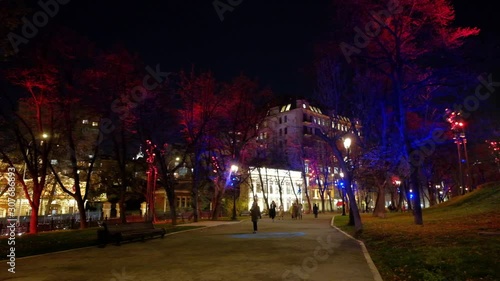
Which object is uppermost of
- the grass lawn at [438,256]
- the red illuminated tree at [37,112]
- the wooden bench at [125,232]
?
the red illuminated tree at [37,112]

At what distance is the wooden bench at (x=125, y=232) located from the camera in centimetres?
1313

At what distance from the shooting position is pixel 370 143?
87.5 feet

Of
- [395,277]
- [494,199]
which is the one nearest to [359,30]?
[494,199]

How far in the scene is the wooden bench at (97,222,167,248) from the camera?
13133 millimetres

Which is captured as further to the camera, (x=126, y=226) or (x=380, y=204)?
(x=380, y=204)

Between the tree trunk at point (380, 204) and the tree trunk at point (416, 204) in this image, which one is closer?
the tree trunk at point (416, 204)

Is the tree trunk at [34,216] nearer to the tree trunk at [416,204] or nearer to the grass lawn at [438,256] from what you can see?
the grass lawn at [438,256]

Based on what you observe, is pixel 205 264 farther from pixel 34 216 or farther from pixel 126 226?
pixel 34 216

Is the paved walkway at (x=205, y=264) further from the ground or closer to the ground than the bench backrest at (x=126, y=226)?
closer to the ground

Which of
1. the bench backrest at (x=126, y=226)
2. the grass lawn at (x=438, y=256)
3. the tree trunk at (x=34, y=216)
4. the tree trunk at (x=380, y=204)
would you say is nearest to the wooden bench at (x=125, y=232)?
the bench backrest at (x=126, y=226)

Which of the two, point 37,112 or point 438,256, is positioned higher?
point 37,112

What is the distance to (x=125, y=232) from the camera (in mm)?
14016

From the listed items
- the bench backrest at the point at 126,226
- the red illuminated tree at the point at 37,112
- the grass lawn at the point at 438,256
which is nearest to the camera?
the grass lawn at the point at 438,256

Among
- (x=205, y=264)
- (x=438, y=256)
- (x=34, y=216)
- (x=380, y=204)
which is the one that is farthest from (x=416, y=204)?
(x=34, y=216)
